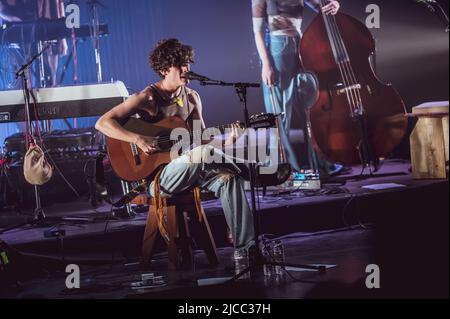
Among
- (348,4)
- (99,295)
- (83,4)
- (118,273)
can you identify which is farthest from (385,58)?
(99,295)

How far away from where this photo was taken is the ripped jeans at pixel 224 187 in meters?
4.21

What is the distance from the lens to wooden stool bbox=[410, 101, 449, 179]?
5.37 m

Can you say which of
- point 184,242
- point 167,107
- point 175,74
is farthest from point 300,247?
point 175,74

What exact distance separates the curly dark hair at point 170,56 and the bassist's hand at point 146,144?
50cm

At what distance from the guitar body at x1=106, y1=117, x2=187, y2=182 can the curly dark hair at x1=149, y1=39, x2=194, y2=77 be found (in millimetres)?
369

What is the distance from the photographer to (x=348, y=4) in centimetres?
634

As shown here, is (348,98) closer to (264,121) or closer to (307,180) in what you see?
(307,180)

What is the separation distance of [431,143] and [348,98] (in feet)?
2.48

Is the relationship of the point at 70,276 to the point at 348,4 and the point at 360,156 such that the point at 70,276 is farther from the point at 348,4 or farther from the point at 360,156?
the point at 348,4

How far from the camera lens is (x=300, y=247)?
184 inches
